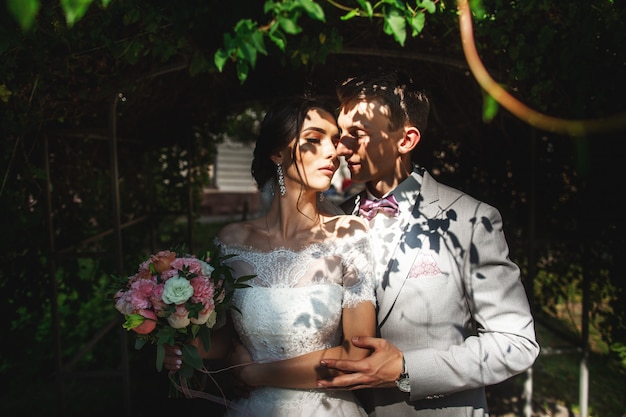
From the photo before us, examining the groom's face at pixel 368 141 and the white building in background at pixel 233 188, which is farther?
the white building in background at pixel 233 188

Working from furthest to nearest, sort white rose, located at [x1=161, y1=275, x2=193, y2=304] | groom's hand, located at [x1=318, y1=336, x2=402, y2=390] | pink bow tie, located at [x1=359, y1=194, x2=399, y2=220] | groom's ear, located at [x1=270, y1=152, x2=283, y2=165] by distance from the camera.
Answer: groom's ear, located at [x1=270, y1=152, x2=283, y2=165]
pink bow tie, located at [x1=359, y1=194, x2=399, y2=220]
groom's hand, located at [x1=318, y1=336, x2=402, y2=390]
white rose, located at [x1=161, y1=275, x2=193, y2=304]

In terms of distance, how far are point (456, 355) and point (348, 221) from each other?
0.78 m

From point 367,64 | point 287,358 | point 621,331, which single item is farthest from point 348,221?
point 621,331

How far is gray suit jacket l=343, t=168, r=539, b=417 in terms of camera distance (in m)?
2.03

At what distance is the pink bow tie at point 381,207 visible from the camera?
2360 mm

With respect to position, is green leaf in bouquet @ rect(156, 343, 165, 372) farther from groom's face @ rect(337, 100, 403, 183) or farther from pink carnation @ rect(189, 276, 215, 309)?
groom's face @ rect(337, 100, 403, 183)

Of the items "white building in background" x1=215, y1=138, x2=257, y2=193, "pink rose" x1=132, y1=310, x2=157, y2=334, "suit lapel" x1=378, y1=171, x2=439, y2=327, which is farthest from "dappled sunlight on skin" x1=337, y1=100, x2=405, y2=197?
"white building in background" x1=215, y1=138, x2=257, y2=193

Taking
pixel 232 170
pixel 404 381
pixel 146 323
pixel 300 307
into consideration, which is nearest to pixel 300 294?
pixel 300 307

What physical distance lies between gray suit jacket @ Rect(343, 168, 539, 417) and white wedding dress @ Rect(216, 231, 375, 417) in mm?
152

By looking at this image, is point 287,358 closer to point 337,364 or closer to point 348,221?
point 337,364

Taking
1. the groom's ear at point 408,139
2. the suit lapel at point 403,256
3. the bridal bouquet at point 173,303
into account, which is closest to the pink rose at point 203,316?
the bridal bouquet at point 173,303

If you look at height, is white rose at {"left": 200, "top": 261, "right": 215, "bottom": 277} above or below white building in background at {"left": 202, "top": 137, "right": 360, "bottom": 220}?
above

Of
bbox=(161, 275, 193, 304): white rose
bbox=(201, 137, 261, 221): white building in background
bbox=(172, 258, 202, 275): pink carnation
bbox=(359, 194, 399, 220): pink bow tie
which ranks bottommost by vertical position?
bbox=(201, 137, 261, 221): white building in background

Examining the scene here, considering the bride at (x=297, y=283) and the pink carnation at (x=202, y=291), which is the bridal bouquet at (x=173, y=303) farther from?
the bride at (x=297, y=283)
